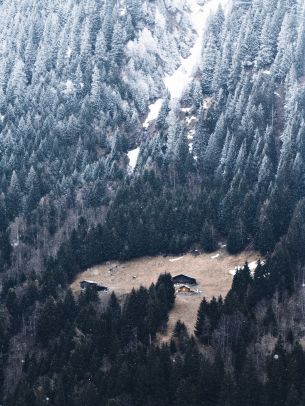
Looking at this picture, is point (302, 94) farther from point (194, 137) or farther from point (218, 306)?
point (218, 306)

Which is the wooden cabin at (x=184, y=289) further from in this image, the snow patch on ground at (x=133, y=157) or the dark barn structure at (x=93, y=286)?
the snow patch on ground at (x=133, y=157)

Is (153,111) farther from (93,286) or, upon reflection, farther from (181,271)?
(93,286)

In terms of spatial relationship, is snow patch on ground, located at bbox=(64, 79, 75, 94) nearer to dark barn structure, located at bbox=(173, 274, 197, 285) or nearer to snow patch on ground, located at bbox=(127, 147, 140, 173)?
snow patch on ground, located at bbox=(127, 147, 140, 173)

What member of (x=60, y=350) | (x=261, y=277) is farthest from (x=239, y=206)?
(x=60, y=350)

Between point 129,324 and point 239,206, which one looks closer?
point 129,324

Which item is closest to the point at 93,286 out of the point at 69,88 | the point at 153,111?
the point at 153,111

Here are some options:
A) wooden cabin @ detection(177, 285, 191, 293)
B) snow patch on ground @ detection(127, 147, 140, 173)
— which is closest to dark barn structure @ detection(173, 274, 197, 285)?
wooden cabin @ detection(177, 285, 191, 293)
